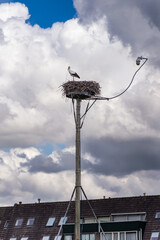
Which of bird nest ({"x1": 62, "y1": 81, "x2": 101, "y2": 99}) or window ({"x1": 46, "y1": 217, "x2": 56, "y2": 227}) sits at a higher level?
window ({"x1": 46, "y1": 217, "x2": 56, "y2": 227})

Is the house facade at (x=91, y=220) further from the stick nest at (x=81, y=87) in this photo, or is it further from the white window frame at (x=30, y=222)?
the stick nest at (x=81, y=87)

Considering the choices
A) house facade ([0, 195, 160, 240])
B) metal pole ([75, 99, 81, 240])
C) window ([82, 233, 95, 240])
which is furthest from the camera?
A: window ([82, 233, 95, 240])

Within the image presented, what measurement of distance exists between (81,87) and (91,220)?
26.5m

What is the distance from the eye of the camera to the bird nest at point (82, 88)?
34.1 meters

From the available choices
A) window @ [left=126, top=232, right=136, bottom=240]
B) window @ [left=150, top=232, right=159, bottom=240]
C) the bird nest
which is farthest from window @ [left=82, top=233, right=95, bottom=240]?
the bird nest

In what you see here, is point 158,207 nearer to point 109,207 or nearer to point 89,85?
point 109,207

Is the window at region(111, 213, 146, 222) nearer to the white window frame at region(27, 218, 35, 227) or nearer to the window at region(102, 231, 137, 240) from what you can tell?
the window at region(102, 231, 137, 240)

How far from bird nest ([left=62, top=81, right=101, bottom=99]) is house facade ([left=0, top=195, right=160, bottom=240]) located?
649 inches

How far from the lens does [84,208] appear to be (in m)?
62.8

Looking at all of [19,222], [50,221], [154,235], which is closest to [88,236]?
[154,235]

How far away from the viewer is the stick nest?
35.3 metres

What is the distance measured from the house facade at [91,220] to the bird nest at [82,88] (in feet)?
54.1

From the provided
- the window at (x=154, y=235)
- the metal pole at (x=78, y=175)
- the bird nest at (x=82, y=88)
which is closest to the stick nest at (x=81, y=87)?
the bird nest at (x=82, y=88)

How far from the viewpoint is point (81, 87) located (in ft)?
121
